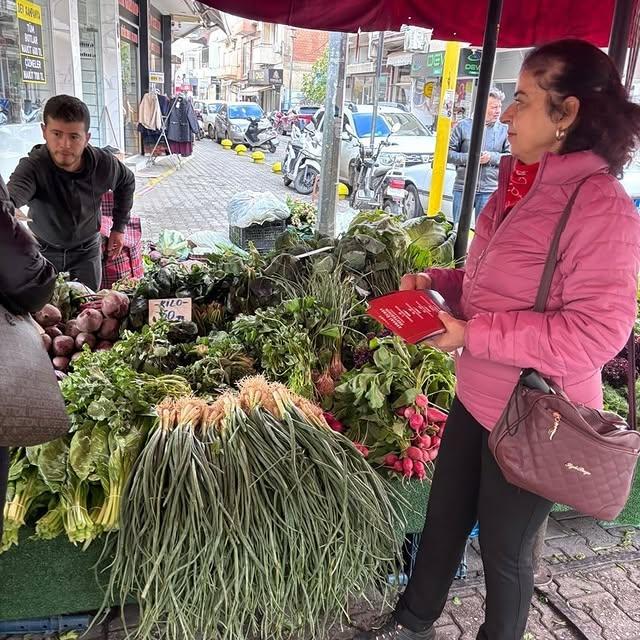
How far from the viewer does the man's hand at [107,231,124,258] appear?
4289 mm

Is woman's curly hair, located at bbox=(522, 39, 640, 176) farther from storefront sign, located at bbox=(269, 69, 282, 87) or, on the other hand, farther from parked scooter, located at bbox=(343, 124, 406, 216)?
storefront sign, located at bbox=(269, 69, 282, 87)

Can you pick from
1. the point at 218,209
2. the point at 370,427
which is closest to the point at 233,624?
the point at 370,427

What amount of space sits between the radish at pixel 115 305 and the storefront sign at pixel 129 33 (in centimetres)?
1216

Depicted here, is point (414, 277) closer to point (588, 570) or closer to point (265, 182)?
point (588, 570)

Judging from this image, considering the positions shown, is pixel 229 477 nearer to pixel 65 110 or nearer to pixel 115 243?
pixel 65 110

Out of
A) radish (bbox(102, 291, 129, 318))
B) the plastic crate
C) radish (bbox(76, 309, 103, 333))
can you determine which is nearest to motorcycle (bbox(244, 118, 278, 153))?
the plastic crate

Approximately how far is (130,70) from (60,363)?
14518mm

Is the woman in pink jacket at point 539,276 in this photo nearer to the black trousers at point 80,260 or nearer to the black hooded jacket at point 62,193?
the black hooded jacket at point 62,193

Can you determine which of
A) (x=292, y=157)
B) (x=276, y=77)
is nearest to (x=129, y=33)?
(x=292, y=157)

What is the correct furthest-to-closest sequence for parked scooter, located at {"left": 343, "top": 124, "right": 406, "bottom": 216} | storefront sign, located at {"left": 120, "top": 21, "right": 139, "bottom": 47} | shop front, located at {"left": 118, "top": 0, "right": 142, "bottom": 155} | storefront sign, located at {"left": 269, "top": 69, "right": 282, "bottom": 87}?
1. storefront sign, located at {"left": 269, "top": 69, "right": 282, "bottom": 87}
2. shop front, located at {"left": 118, "top": 0, "right": 142, "bottom": 155}
3. storefront sign, located at {"left": 120, "top": 21, "right": 139, "bottom": 47}
4. parked scooter, located at {"left": 343, "top": 124, "right": 406, "bottom": 216}

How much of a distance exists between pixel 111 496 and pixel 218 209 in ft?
30.8

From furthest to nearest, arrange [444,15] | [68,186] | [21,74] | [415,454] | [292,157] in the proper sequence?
[292,157] → [21,74] → [444,15] → [68,186] → [415,454]

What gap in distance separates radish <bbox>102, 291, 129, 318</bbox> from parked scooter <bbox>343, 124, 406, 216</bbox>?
748 cm

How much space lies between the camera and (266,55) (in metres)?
49.3
